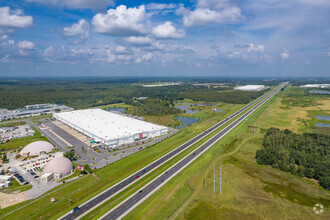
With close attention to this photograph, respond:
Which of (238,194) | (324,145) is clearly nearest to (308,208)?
(238,194)

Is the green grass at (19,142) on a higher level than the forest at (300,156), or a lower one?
lower

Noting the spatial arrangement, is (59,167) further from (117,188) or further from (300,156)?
(300,156)

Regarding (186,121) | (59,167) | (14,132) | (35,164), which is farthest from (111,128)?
(14,132)

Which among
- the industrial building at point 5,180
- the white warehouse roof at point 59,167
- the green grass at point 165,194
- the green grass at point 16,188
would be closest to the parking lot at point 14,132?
the industrial building at point 5,180

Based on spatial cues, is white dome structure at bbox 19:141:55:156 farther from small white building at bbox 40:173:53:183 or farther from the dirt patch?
the dirt patch

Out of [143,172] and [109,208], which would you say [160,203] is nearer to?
[109,208]

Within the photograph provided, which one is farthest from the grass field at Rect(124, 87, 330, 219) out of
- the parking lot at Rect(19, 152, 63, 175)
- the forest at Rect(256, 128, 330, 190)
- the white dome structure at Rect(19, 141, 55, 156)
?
the white dome structure at Rect(19, 141, 55, 156)

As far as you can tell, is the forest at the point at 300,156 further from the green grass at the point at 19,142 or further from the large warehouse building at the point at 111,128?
the green grass at the point at 19,142
